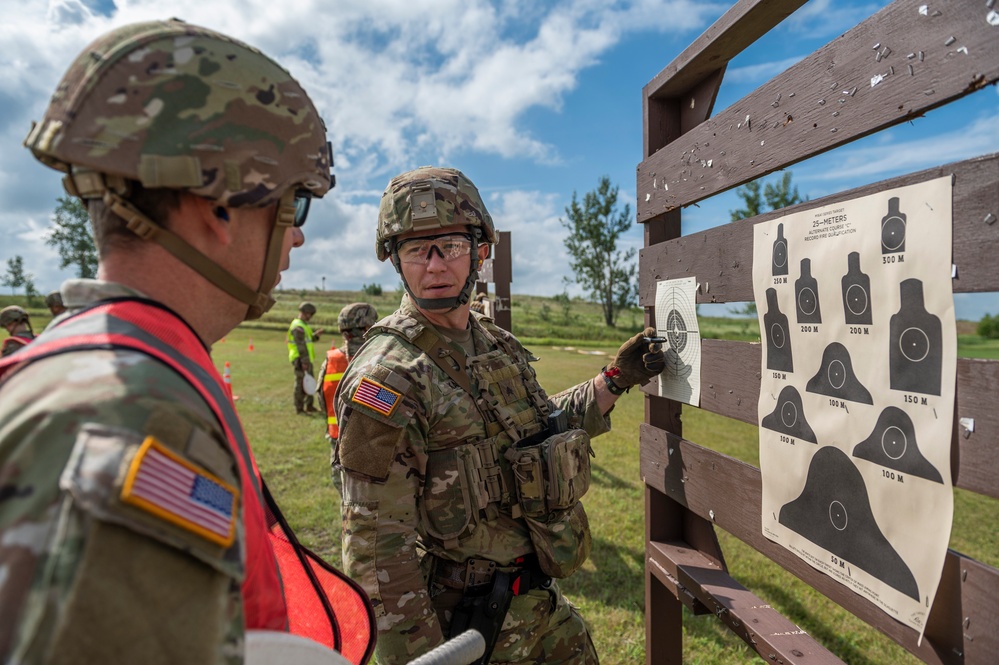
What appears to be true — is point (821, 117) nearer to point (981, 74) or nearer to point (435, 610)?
point (981, 74)

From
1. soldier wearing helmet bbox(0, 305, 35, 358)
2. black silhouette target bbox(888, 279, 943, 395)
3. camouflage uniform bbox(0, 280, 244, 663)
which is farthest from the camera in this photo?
soldier wearing helmet bbox(0, 305, 35, 358)

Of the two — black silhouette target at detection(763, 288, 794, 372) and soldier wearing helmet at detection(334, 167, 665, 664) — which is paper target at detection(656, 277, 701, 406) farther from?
black silhouette target at detection(763, 288, 794, 372)

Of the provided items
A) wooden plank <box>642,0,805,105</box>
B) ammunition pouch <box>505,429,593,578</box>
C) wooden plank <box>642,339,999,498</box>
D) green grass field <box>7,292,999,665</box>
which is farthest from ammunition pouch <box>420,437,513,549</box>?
green grass field <box>7,292,999,665</box>

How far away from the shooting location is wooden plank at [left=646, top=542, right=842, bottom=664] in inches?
81.3

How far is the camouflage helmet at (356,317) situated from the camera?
7.43 meters

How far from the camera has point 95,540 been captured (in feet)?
2.31

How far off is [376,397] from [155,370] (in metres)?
1.30

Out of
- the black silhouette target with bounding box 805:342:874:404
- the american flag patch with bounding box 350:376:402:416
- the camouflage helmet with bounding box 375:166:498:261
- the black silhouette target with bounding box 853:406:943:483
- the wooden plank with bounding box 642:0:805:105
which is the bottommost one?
the black silhouette target with bounding box 853:406:943:483

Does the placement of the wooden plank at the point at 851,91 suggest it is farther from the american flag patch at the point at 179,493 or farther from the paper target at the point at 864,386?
the american flag patch at the point at 179,493

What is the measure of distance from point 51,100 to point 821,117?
199 centimetres

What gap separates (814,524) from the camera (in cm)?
188

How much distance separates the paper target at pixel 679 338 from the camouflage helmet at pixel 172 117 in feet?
6.30

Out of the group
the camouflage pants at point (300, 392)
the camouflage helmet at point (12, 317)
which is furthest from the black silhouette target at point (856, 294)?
the camouflage pants at point (300, 392)

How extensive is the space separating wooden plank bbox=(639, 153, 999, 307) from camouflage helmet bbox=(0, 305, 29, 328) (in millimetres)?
9571
